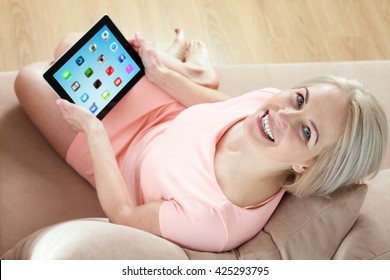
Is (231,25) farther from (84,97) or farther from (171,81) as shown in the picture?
(84,97)

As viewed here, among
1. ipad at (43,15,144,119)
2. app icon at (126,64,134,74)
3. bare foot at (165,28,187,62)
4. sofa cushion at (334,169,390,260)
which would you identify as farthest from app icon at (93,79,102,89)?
sofa cushion at (334,169,390,260)

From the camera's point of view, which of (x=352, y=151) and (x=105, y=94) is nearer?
(x=352, y=151)

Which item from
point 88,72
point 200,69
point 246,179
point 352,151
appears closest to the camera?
point 352,151

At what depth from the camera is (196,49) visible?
168cm

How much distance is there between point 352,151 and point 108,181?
1.95ft

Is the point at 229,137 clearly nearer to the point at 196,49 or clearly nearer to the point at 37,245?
the point at 196,49

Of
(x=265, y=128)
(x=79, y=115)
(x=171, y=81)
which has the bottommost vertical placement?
(x=265, y=128)

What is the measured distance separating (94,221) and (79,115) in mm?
301

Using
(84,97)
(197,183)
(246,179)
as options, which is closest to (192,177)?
(197,183)

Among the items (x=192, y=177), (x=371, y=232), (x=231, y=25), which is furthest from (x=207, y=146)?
(x=231, y=25)

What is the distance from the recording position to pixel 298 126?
1.19 metres

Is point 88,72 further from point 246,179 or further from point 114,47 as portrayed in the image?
point 246,179

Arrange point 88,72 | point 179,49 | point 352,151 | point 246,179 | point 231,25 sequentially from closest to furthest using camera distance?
1. point 352,151
2. point 246,179
3. point 88,72
4. point 179,49
5. point 231,25

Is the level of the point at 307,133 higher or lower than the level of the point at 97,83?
lower
